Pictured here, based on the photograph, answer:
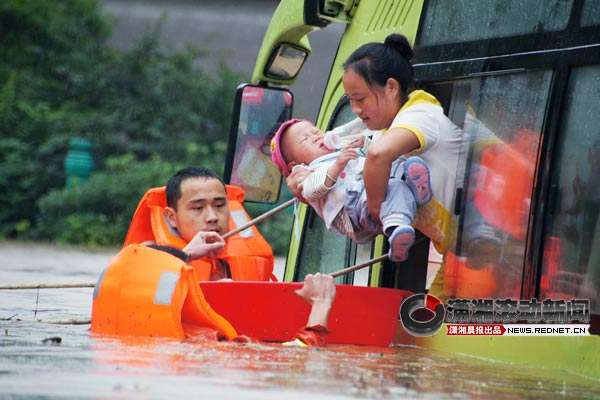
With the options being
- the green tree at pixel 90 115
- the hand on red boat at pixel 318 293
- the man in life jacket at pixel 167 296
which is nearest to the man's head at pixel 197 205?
the man in life jacket at pixel 167 296

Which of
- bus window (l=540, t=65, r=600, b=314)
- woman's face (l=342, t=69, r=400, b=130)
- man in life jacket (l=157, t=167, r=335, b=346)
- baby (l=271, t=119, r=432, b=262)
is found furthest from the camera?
man in life jacket (l=157, t=167, r=335, b=346)

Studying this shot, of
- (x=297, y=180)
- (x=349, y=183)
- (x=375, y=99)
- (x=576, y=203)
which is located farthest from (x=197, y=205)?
(x=576, y=203)

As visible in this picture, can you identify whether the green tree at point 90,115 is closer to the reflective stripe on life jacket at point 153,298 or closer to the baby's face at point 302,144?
the baby's face at point 302,144

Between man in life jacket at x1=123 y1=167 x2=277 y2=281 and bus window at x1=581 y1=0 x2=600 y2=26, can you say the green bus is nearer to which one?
bus window at x1=581 y1=0 x2=600 y2=26

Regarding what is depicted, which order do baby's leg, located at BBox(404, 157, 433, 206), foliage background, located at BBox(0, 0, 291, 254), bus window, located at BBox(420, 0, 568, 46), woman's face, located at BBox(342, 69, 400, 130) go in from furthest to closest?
foliage background, located at BBox(0, 0, 291, 254), woman's face, located at BBox(342, 69, 400, 130), baby's leg, located at BBox(404, 157, 433, 206), bus window, located at BBox(420, 0, 568, 46)

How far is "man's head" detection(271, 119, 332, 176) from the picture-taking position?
712 cm

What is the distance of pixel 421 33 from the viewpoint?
693cm

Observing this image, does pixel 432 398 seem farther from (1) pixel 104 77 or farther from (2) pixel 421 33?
(1) pixel 104 77

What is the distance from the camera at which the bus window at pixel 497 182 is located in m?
5.69

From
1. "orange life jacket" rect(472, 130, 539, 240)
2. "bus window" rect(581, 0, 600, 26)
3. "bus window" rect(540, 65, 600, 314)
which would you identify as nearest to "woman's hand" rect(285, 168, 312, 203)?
"orange life jacket" rect(472, 130, 539, 240)

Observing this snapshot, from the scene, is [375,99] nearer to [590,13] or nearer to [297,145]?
[297,145]

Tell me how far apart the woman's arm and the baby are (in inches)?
2.6

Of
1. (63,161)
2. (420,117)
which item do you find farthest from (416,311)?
(63,161)

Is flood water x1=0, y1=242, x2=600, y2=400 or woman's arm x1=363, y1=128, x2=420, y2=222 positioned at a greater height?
woman's arm x1=363, y1=128, x2=420, y2=222
